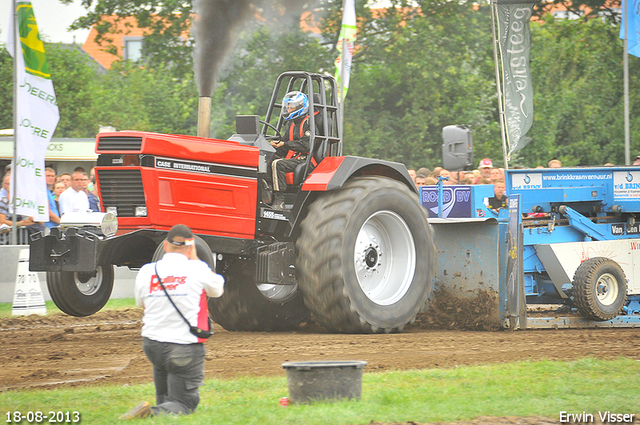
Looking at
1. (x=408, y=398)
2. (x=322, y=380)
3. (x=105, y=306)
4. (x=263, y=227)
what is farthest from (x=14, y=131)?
(x=408, y=398)

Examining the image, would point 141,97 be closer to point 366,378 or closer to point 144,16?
point 144,16

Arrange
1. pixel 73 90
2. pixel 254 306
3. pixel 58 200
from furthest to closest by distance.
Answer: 1. pixel 73 90
2. pixel 58 200
3. pixel 254 306

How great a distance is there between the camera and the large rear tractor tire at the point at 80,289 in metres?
7.85

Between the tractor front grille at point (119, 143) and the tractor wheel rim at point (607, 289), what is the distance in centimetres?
514

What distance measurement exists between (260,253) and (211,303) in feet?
4.99

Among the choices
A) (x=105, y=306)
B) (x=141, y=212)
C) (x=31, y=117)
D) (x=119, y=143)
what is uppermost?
(x=31, y=117)

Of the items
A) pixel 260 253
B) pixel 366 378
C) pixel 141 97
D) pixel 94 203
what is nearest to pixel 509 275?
pixel 260 253

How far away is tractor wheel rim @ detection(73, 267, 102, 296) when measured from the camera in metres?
8.00

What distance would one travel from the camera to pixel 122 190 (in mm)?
7625

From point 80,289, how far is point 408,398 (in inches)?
152

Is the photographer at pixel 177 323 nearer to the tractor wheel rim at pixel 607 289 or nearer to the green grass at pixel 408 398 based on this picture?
the green grass at pixel 408 398

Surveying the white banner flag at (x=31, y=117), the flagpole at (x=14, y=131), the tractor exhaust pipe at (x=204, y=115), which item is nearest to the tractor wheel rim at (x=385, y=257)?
the tractor exhaust pipe at (x=204, y=115)

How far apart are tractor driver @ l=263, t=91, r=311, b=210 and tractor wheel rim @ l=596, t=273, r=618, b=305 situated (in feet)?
11.7

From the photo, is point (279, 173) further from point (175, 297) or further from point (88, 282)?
point (175, 297)
